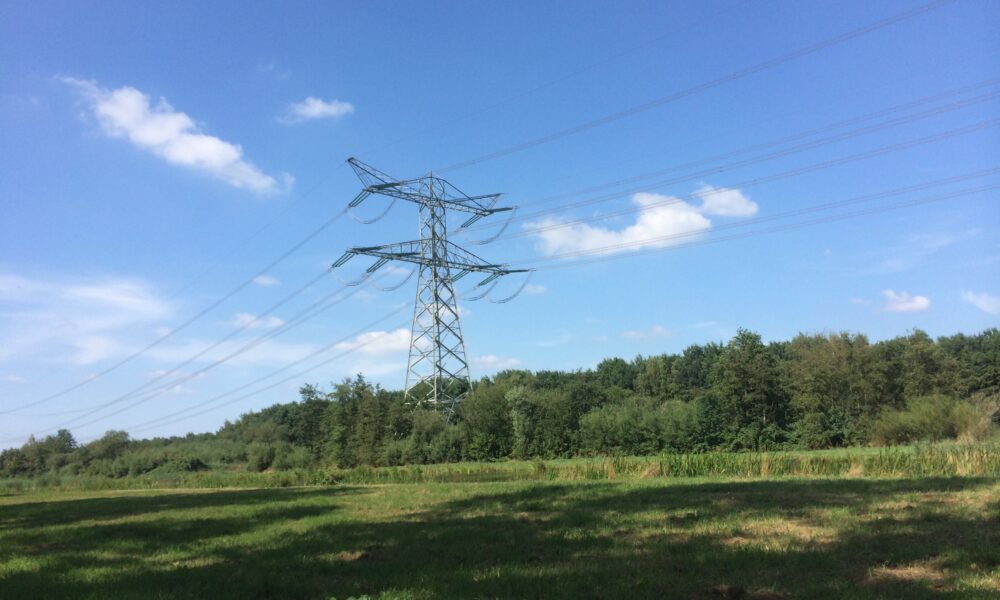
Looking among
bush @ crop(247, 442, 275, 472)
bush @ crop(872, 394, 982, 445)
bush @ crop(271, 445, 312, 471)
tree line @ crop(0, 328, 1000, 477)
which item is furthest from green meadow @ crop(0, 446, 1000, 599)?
bush @ crop(247, 442, 275, 472)

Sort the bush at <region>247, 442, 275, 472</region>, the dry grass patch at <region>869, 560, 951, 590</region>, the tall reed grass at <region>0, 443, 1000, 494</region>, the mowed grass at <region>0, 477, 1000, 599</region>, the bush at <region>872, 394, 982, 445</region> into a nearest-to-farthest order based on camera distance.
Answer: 1. the dry grass patch at <region>869, 560, 951, 590</region>
2. the mowed grass at <region>0, 477, 1000, 599</region>
3. the tall reed grass at <region>0, 443, 1000, 494</region>
4. the bush at <region>872, 394, 982, 445</region>
5. the bush at <region>247, 442, 275, 472</region>

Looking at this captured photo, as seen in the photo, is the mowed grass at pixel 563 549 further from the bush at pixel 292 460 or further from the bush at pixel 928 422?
the bush at pixel 292 460

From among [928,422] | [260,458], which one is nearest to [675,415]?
[928,422]

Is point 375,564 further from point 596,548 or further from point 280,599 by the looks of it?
point 596,548

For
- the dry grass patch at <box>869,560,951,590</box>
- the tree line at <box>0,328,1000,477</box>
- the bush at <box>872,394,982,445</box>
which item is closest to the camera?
the dry grass patch at <box>869,560,951,590</box>

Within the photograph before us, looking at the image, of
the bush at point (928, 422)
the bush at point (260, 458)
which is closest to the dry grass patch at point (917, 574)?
the bush at point (928, 422)

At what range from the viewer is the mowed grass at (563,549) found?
21.6 feet

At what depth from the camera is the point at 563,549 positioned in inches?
338

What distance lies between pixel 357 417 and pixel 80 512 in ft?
163

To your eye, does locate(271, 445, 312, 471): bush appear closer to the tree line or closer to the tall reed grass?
the tree line

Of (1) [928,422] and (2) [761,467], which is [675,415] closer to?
(1) [928,422]

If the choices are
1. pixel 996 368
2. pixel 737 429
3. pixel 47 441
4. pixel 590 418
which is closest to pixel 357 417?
pixel 590 418

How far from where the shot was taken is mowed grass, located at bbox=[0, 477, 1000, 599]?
21.6 feet

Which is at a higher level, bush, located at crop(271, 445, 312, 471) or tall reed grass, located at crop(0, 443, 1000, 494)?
tall reed grass, located at crop(0, 443, 1000, 494)
